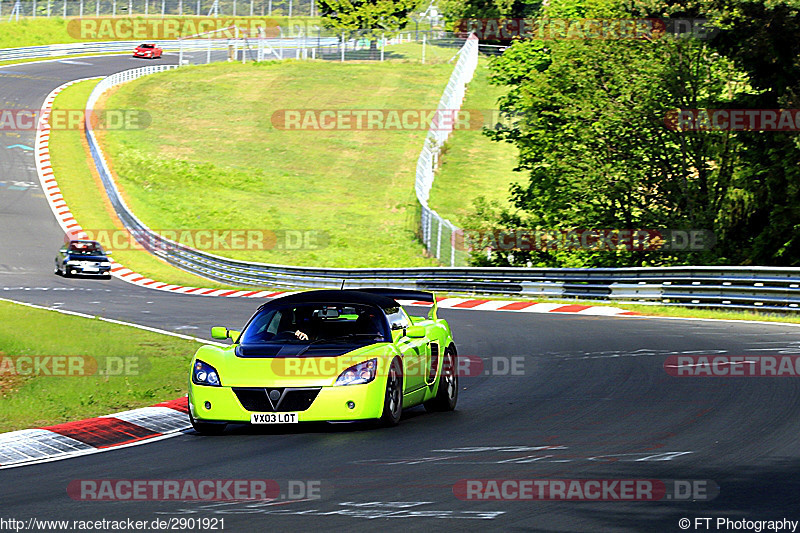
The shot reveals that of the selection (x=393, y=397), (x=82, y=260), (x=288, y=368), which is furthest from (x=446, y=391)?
(x=82, y=260)

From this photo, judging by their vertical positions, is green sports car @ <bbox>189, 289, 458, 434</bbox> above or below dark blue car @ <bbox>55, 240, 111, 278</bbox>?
above

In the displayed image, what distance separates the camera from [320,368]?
414 inches

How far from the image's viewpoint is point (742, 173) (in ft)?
96.1

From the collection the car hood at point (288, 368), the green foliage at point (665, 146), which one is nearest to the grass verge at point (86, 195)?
the green foliage at point (665, 146)

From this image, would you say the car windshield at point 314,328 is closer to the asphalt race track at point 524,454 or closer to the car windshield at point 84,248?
the asphalt race track at point 524,454

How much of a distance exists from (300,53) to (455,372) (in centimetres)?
7421

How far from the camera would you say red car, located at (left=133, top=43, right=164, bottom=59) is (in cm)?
8838

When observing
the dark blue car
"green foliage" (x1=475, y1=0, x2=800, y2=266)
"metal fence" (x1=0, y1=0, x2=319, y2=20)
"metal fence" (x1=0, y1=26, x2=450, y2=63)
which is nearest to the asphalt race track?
"green foliage" (x1=475, y1=0, x2=800, y2=266)

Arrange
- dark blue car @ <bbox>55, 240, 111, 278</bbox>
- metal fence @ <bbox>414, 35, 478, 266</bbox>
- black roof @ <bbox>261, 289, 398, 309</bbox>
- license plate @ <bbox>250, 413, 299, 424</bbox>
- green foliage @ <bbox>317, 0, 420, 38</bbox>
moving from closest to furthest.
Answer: license plate @ <bbox>250, 413, 299, 424</bbox>, black roof @ <bbox>261, 289, 398, 309</bbox>, dark blue car @ <bbox>55, 240, 111, 278</bbox>, metal fence @ <bbox>414, 35, 478, 266</bbox>, green foliage @ <bbox>317, 0, 420, 38</bbox>

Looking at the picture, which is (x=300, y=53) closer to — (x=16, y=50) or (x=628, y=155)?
(x=16, y=50)

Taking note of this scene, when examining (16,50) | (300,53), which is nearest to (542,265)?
(300,53)

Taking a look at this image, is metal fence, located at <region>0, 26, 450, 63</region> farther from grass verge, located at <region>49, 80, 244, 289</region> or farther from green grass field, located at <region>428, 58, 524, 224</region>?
grass verge, located at <region>49, 80, 244, 289</region>

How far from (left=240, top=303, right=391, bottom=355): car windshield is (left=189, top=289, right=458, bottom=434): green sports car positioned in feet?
0.03

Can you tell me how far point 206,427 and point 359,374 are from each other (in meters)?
1.56
